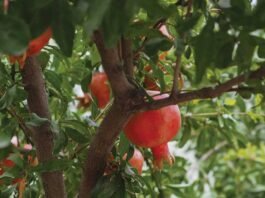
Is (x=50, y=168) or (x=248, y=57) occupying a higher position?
(x=248, y=57)

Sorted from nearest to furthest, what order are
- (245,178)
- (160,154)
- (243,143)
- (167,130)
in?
(167,130), (160,154), (243,143), (245,178)

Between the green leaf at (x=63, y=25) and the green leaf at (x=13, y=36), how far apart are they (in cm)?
4

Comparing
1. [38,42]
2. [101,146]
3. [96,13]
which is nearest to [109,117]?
[101,146]

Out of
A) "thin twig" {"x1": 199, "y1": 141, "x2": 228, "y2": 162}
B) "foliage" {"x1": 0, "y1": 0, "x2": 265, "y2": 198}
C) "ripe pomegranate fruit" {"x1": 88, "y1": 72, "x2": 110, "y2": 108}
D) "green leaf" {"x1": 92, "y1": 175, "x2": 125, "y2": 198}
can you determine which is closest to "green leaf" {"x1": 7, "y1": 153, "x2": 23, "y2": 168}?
"foliage" {"x1": 0, "y1": 0, "x2": 265, "y2": 198}

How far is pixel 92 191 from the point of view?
748 millimetres

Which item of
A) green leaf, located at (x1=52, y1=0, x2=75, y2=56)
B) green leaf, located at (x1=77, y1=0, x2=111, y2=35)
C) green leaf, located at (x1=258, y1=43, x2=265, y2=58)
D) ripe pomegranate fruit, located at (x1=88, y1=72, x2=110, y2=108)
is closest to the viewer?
green leaf, located at (x1=77, y1=0, x2=111, y2=35)

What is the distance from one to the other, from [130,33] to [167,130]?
0.21 m

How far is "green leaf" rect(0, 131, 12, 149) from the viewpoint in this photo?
0.58 meters

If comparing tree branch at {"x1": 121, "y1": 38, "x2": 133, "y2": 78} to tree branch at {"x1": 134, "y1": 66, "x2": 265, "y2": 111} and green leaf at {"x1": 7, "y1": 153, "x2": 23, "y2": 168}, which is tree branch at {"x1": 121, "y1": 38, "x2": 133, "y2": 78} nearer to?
tree branch at {"x1": 134, "y1": 66, "x2": 265, "y2": 111}

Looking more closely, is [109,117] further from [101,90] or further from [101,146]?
[101,90]

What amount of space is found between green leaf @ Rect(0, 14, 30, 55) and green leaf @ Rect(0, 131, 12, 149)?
0.15 metres

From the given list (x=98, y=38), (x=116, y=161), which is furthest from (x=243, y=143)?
(x=98, y=38)

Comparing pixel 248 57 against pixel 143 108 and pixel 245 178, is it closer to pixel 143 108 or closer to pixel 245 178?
pixel 143 108

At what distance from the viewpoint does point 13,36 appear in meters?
0.46
